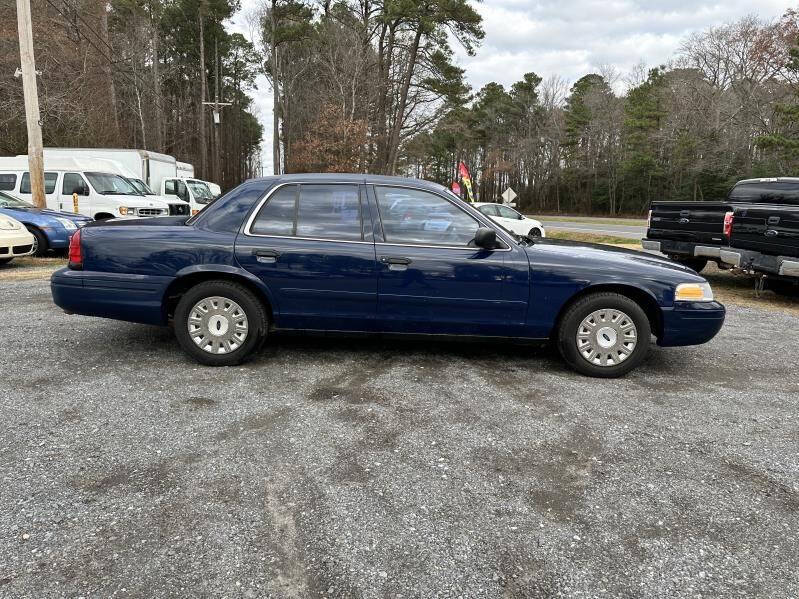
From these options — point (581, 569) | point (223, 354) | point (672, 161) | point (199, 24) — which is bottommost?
point (581, 569)

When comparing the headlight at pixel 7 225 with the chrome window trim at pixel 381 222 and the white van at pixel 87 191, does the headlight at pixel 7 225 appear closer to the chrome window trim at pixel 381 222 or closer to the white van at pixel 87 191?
the white van at pixel 87 191

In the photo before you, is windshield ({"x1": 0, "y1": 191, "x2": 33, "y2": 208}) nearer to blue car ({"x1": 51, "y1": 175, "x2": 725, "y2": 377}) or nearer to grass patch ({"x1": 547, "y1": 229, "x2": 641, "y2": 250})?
blue car ({"x1": 51, "y1": 175, "x2": 725, "y2": 377})

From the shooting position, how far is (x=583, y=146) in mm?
53188

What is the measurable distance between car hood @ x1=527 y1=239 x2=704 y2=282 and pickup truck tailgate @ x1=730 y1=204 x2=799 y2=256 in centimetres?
409

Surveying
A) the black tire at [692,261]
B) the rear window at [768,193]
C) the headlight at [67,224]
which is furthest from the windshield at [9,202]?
the rear window at [768,193]

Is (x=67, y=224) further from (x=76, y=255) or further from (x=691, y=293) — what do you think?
(x=691, y=293)

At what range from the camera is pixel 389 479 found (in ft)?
9.37

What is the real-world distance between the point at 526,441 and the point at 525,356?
1.85 metres

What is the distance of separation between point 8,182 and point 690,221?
15.9 metres

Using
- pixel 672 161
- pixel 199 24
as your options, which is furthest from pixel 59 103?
pixel 672 161

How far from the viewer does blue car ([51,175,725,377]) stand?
14.5 ft

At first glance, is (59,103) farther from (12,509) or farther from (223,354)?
(12,509)

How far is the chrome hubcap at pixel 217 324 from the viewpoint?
14.7ft

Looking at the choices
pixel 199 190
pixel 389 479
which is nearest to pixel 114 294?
pixel 389 479
